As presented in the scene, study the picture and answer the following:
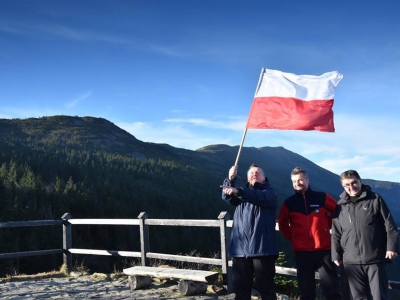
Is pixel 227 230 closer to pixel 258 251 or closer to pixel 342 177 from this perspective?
pixel 258 251

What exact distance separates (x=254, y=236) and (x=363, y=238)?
1.16 meters

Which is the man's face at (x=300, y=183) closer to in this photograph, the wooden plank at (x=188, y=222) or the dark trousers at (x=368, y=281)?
the dark trousers at (x=368, y=281)

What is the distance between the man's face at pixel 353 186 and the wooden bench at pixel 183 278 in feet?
9.00

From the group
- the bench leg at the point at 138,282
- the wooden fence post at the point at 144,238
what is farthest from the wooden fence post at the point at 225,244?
the wooden fence post at the point at 144,238

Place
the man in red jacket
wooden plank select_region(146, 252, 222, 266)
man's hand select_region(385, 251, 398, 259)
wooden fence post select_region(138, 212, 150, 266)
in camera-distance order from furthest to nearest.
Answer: wooden fence post select_region(138, 212, 150, 266) → wooden plank select_region(146, 252, 222, 266) → the man in red jacket → man's hand select_region(385, 251, 398, 259)

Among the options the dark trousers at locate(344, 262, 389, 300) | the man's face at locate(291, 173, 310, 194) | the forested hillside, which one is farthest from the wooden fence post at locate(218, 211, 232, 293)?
the forested hillside

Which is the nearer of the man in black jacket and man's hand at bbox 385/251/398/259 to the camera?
man's hand at bbox 385/251/398/259

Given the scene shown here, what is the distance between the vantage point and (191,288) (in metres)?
6.76

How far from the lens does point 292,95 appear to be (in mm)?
5824

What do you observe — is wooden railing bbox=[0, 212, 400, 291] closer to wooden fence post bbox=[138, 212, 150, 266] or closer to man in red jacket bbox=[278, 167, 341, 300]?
wooden fence post bbox=[138, 212, 150, 266]

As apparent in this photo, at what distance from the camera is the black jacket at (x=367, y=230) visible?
4.41m

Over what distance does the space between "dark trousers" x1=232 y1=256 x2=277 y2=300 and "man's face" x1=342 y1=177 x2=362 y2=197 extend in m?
1.14

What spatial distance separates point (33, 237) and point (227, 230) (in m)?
55.7

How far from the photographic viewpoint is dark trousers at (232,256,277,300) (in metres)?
4.99
